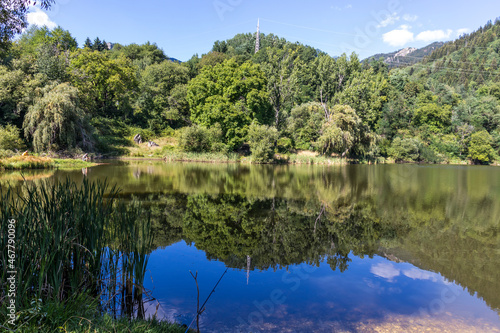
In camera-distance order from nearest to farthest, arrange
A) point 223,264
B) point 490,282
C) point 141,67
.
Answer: point 490,282
point 223,264
point 141,67

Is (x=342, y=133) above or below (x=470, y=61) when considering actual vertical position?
below

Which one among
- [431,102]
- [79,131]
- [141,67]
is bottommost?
[79,131]

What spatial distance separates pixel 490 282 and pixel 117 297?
667 cm

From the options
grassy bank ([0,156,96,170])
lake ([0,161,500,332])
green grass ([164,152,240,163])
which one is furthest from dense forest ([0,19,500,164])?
lake ([0,161,500,332])

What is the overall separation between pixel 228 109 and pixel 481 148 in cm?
4231

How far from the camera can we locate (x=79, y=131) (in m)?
28.9

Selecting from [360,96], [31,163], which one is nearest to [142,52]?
[360,96]

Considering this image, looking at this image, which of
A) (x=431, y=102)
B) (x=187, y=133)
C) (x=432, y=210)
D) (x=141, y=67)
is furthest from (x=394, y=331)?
(x=141, y=67)

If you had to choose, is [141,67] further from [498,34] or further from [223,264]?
[498,34]

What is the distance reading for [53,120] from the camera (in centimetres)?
2656

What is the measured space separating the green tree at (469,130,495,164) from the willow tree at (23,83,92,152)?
58.3 meters

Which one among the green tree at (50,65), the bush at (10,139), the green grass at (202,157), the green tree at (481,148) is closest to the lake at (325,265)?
the bush at (10,139)

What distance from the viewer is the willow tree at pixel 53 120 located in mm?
26109

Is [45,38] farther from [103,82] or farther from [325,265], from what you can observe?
[325,265]
